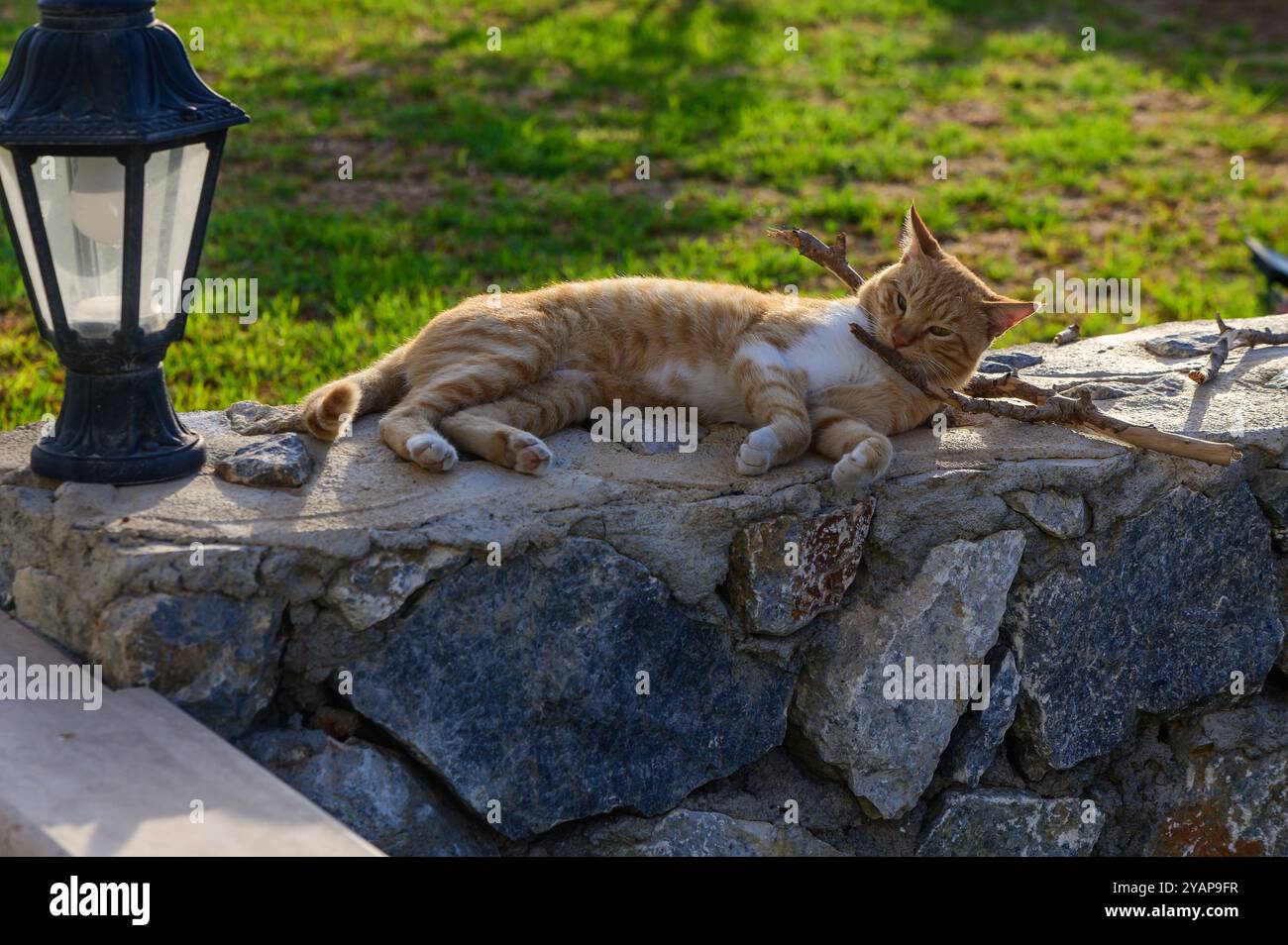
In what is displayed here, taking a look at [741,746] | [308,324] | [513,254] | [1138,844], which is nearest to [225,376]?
[308,324]

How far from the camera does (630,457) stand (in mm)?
3447

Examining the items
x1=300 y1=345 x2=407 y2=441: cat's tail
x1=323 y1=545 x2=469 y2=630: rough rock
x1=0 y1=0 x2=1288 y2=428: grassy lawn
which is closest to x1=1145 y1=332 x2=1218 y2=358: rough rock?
x1=0 y1=0 x2=1288 y2=428: grassy lawn

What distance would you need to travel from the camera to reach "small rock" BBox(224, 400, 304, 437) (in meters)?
3.47

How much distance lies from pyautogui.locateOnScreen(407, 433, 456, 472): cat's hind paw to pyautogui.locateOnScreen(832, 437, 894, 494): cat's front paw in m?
0.89

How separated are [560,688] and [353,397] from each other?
84cm

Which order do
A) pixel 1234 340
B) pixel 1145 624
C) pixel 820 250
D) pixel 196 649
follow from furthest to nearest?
pixel 1234 340 < pixel 820 250 < pixel 1145 624 < pixel 196 649

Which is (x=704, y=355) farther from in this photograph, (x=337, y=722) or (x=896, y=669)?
(x=337, y=722)

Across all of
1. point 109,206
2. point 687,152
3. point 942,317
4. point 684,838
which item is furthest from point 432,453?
point 687,152

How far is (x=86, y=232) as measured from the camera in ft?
9.93

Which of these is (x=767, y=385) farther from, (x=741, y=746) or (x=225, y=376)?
(x=225, y=376)

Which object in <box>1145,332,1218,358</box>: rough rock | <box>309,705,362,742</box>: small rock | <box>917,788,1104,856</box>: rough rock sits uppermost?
<box>1145,332,1218,358</box>: rough rock

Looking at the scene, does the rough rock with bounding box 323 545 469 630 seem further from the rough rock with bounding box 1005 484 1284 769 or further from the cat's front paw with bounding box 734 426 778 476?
the rough rock with bounding box 1005 484 1284 769

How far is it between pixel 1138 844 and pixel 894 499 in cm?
128

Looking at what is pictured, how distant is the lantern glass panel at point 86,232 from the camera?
9.70 feet
